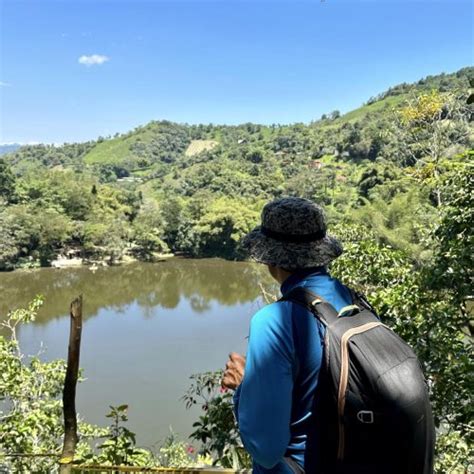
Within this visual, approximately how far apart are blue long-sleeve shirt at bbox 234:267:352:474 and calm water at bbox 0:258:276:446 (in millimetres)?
6532

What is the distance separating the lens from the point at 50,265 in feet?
75.7

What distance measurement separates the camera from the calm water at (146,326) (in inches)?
337

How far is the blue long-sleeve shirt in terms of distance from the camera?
0.75m

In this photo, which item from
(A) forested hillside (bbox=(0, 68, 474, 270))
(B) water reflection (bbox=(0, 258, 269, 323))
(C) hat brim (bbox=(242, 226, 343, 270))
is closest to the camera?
(C) hat brim (bbox=(242, 226, 343, 270))

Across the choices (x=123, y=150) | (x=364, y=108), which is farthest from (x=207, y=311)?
(x=123, y=150)

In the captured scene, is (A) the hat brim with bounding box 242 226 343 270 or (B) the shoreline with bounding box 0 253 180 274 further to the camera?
(B) the shoreline with bounding box 0 253 180 274

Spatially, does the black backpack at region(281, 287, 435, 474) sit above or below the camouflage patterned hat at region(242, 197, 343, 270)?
below

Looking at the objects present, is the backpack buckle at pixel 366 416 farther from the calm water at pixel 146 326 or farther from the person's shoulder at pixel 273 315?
the calm water at pixel 146 326

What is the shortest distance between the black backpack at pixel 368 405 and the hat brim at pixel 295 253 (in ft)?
0.43

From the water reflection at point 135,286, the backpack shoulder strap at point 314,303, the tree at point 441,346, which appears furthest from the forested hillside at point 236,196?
the backpack shoulder strap at point 314,303

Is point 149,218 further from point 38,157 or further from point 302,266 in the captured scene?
point 38,157

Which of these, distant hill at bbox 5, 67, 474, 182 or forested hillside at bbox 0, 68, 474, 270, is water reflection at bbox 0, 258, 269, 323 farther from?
distant hill at bbox 5, 67, 474, 182

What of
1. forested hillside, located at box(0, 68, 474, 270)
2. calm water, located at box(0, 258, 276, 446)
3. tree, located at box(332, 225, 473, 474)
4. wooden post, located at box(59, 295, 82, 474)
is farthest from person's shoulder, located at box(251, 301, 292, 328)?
calm water, located at box(0, 258, 276, 446)

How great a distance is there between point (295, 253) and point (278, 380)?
233 millimetres
